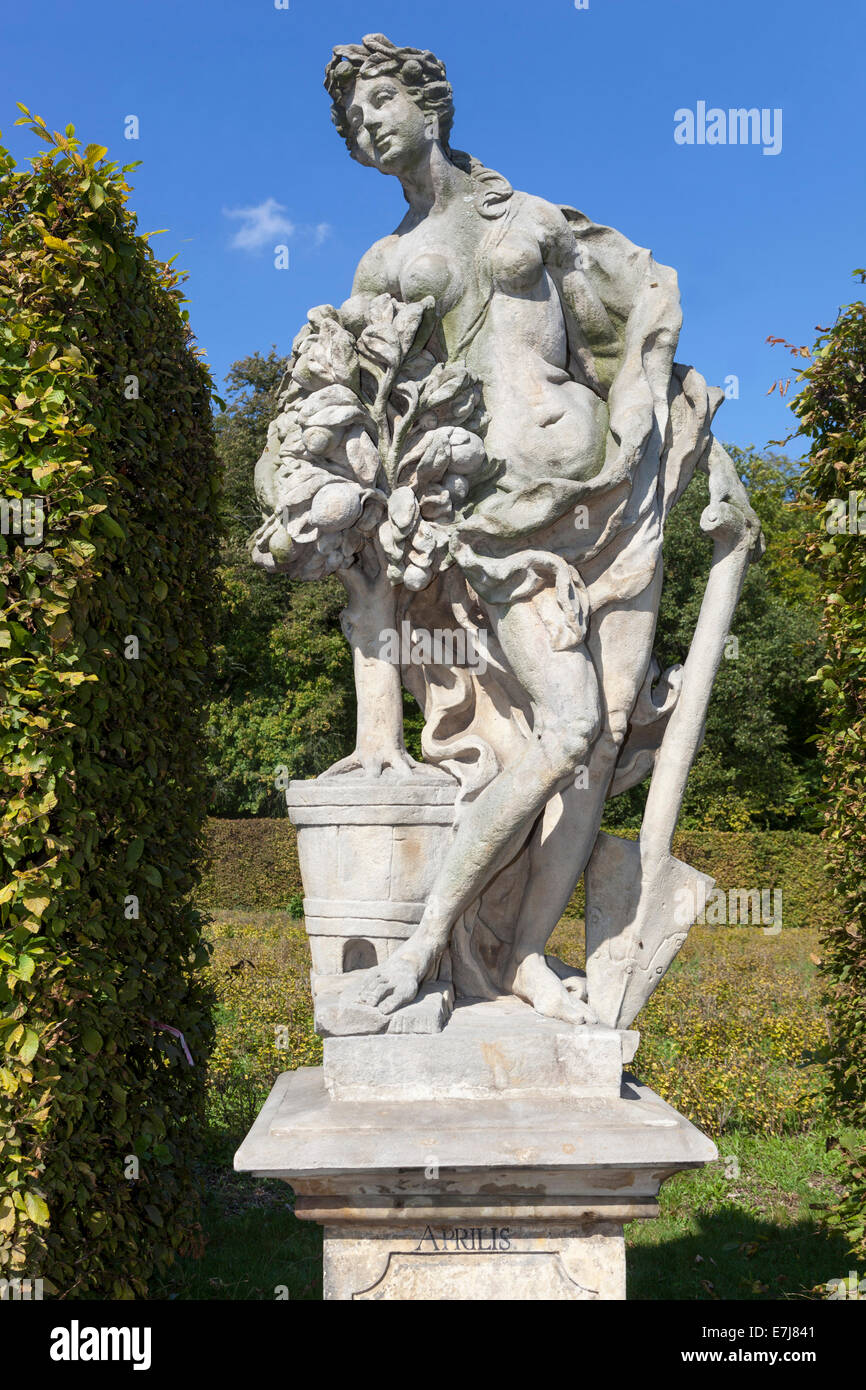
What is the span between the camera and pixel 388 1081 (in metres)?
2.87

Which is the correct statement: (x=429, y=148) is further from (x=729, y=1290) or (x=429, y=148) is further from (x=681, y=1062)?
(x=681, y=1062)

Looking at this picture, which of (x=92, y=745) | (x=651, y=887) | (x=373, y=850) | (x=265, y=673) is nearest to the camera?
(x=373, y=850)

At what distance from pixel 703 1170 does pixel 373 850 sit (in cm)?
387

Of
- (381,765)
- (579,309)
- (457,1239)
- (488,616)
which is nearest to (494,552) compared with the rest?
(488,616)

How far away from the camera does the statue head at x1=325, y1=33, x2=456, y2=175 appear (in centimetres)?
327

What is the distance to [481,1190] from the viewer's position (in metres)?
2.74

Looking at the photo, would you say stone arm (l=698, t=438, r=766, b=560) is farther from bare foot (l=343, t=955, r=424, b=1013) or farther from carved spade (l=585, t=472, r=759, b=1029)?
bare foot (l=343, t=955, r=424, b=1013)

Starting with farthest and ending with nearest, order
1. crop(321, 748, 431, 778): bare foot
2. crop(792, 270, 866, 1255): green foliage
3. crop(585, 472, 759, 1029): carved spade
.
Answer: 1. crop(792, 270, 866, 1255): green foliage
2. crop(585, 472, 759, 1029): carved spade
3. crop(321, 748, 431, 778): bare foot

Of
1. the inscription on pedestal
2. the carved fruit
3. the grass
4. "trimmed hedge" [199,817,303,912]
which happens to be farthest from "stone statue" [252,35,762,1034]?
"trimmed hedge" [199,817,303,912]

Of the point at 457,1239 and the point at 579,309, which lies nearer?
the point at 457,1239

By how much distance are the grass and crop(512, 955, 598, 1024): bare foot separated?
0.89m

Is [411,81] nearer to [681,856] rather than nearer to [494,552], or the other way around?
[494,552]
